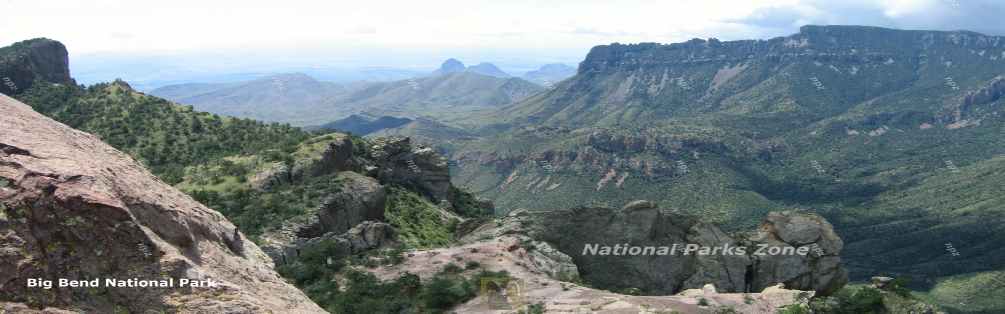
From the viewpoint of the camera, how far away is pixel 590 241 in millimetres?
43812

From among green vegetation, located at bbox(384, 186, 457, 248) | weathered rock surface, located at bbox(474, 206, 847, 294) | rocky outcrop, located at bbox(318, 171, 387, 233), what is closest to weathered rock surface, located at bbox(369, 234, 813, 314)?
weathered rock surface, located at bbox(474, 206, 847, 294)

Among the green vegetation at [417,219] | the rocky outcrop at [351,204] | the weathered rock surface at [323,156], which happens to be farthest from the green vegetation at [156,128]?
the green vegetation at [417,219]

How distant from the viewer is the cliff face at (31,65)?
81.4 metres

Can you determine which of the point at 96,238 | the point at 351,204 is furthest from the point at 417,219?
the point at 96,238

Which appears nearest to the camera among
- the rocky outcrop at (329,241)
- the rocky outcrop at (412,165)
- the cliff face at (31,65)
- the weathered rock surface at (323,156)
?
the rocky outcrop at (329,241)

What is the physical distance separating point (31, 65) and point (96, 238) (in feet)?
316

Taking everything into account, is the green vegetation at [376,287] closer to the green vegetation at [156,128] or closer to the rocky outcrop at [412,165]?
the green vegetation at [156,128]

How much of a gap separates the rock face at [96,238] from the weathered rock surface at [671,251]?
93.6 ft

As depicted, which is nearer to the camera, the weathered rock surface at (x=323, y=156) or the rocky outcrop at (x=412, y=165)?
the weathered rock surface at (x=323, y=156)

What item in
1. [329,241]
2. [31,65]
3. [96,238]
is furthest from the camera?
[31,65]

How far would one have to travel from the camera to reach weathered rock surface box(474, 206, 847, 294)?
43.1 meters

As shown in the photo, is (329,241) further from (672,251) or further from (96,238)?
(96,238)

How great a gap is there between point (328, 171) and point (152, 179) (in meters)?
40.3

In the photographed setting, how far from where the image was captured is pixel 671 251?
145 feet
